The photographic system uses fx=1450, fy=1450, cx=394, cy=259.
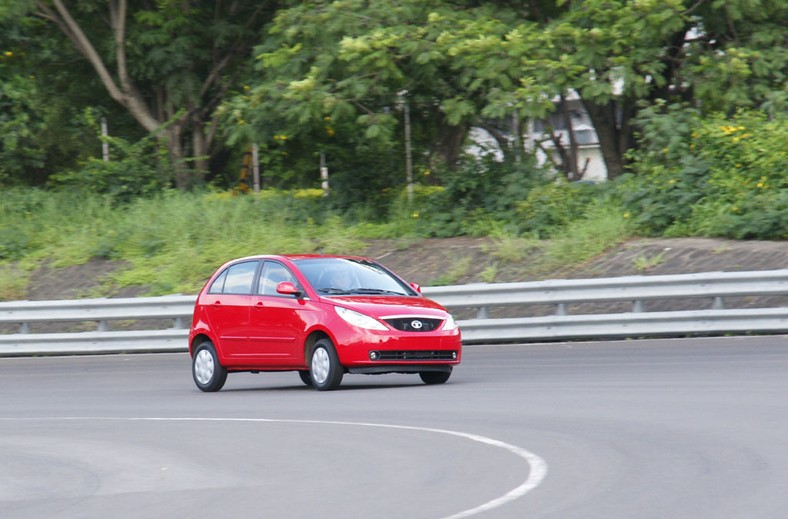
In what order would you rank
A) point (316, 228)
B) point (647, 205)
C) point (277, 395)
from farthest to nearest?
point (316, 228), point (647, 205), point (277, 395)

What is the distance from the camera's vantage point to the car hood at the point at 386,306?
14500mm

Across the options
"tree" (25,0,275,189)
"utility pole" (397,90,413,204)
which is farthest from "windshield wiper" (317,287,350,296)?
"tree" (25,0,275,189)

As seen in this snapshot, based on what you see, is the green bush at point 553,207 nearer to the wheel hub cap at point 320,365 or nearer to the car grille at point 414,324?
the car grille at point 414,324

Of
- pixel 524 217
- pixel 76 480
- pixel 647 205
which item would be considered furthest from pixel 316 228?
pixel 76 480

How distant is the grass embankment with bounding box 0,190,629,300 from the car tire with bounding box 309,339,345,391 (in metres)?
7.38

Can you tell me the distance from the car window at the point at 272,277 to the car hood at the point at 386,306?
2.71 ft

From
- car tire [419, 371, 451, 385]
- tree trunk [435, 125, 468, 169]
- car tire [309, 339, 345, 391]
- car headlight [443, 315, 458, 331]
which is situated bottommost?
car tire [419, 371, 451, 385]

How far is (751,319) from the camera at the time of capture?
18.4m

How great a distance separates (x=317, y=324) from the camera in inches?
577

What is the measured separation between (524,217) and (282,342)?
978cm

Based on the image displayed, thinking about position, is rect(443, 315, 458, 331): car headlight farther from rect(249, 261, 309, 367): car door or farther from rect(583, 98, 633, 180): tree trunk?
rect(583, 98, 633, 180): tree trunk

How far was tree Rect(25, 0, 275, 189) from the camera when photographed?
2962cm

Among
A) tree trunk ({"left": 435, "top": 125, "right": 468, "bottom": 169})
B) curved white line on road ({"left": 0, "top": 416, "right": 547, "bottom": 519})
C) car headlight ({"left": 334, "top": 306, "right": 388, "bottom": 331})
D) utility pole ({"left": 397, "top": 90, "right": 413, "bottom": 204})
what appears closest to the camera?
curved white line on road ({"left": 0, "top": 416, "right": 547, "bottom": 519})

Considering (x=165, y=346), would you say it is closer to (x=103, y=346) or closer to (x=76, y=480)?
(x=103, y=346)
